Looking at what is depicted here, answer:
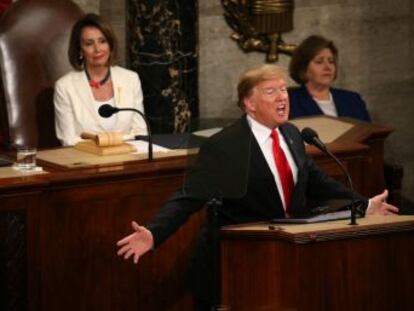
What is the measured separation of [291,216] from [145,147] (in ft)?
4.42

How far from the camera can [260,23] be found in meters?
8.82

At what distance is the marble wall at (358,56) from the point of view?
887 centimetres

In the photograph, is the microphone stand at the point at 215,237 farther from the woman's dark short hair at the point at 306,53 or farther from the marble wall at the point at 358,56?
the marble wall at the point at 358,56

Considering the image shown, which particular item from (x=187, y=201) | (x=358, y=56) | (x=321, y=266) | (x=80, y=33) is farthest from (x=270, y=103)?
(x=358, y=56)

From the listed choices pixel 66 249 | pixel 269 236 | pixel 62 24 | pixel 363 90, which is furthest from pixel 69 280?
pixel 363 90

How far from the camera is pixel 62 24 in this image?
→ 768cm

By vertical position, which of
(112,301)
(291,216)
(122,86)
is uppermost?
(122,86)

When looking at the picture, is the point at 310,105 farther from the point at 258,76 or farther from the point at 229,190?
the point at 229,190

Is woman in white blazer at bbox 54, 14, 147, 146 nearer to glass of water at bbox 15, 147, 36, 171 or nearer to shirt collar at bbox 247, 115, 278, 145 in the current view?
glass of water at bbox 15, 147, 36, 171

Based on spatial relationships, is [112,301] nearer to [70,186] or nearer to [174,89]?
[70,186]

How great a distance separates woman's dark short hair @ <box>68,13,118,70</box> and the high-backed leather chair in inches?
13.1

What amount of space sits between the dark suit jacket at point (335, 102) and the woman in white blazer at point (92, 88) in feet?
3.73

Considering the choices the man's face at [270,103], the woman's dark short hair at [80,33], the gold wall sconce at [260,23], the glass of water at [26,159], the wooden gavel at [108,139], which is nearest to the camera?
the man's face at [270,103]

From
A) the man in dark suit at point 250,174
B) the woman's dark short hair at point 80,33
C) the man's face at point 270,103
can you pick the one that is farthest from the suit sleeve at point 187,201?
the woman's dark short hair at point 80,33
